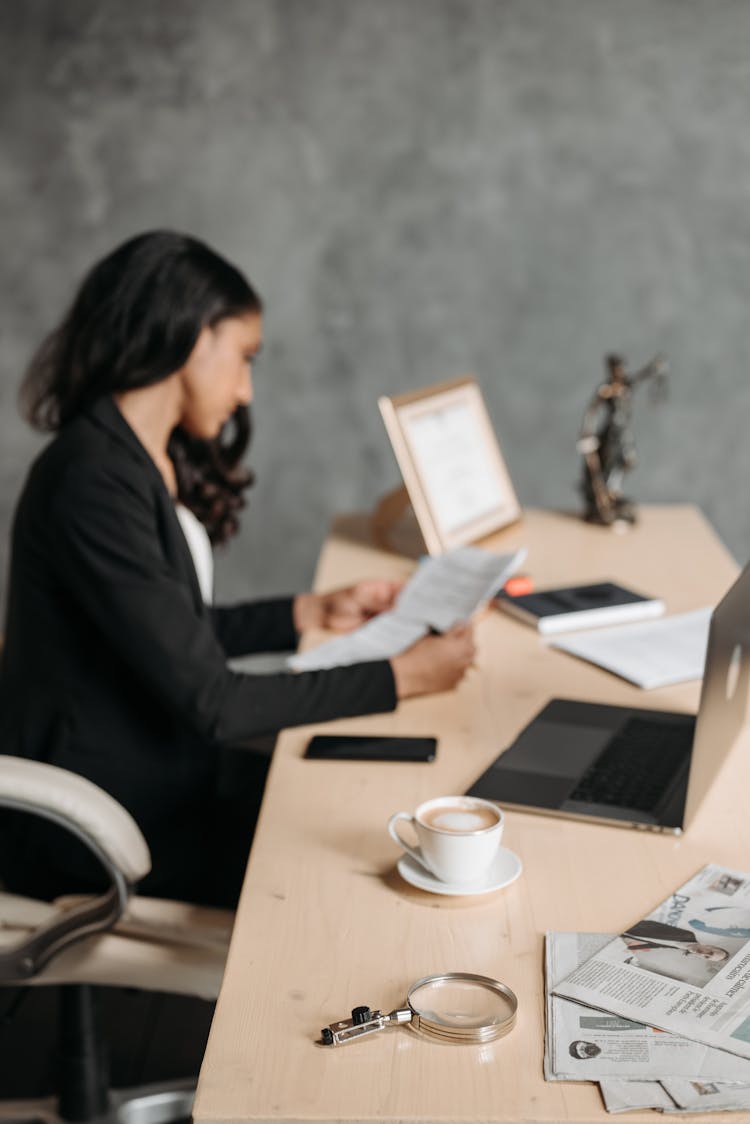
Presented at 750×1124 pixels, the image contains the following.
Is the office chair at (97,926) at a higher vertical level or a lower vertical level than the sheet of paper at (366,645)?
lower

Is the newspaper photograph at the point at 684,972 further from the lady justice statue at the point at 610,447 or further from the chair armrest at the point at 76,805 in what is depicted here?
the lady justice statue at the point at 610,447

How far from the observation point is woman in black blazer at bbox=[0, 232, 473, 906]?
152 centimetres

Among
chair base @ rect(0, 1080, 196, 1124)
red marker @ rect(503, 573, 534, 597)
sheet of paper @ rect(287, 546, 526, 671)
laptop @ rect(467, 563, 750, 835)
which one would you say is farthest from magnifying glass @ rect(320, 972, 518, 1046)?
red marker @ rect(503, 573, 534, 597)

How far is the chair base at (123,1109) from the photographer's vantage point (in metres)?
1.69

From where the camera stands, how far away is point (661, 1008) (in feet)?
2.91

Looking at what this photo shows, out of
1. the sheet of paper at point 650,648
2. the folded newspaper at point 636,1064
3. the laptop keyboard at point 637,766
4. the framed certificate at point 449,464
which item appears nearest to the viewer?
the folded newspaper at point 636,1064

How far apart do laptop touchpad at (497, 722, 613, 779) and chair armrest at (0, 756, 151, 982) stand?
428 mm

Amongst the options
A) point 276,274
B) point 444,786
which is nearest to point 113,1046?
point 444,786

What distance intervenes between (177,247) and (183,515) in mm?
526

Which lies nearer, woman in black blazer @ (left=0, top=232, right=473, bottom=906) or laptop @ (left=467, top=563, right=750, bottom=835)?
laptop @ (left=467, top=563, right=750, bottom=835)

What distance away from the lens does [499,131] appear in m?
3.32

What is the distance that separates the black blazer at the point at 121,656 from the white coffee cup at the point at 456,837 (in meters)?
0.42

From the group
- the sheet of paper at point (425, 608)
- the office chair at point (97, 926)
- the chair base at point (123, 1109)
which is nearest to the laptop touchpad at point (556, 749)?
the sheet of paper at point (425, 608)

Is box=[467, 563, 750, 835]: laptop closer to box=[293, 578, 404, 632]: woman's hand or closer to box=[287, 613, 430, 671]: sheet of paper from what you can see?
box=[287, 613, 430, 671]: sheet of paper
